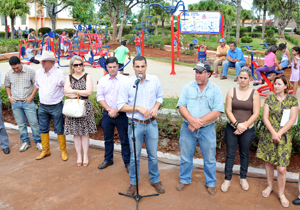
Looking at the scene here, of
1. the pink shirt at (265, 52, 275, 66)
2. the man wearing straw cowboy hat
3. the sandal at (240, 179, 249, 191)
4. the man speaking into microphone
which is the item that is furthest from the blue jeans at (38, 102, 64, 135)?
the pink shirt at (265, 52, 275, 66)

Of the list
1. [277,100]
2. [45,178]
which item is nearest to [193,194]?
[277,100]

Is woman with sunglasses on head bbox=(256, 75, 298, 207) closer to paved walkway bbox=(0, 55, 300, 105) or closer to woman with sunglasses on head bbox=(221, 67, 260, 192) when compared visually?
woman with sunglasses on head bbox=(221, 67, 260, 192)

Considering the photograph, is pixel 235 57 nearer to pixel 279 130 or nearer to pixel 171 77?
pixel 171 77

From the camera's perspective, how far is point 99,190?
4004mm

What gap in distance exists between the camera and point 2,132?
548cm

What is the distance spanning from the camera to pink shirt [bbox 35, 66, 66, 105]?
15.7 feet

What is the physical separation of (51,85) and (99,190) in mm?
1978

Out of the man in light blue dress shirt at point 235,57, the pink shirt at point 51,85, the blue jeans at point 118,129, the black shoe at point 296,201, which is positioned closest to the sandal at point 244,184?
the black shoe at point 296,201

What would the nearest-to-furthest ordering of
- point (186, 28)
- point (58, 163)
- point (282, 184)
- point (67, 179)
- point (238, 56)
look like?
point (282, 184) → point (67, 179) → point (58, 163) → point (238, 56) → point (186, 28)

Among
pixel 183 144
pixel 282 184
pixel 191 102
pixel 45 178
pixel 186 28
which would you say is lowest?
pixel 45 178

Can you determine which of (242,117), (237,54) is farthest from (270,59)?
(242,117)

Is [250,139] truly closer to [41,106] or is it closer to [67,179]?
[67,179]

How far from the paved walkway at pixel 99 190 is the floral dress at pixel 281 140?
1.69ft

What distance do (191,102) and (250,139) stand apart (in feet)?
3.11
